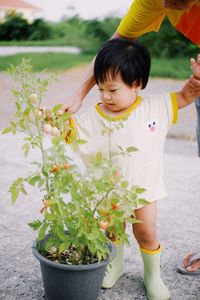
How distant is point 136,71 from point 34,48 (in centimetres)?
987

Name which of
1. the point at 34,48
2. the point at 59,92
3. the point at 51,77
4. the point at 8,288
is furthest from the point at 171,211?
the point at 34,48

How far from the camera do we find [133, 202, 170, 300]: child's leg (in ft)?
6.96

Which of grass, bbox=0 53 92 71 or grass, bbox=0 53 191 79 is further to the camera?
grass, bbox=0 53 92 71

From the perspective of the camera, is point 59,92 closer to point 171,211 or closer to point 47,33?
point 47,33

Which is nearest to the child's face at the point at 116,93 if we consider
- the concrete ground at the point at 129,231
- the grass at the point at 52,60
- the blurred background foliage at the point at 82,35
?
the concrete ground at the point at 129,231

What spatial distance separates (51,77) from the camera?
1.85 meters

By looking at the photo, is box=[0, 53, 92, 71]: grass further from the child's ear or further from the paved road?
the child's ear

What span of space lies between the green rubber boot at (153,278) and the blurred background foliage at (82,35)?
28.8 feet

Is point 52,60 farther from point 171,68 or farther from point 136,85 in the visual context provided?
point 136,85

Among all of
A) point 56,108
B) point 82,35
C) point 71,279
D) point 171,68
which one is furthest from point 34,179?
point 82,35

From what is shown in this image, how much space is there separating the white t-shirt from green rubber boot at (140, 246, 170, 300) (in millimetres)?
285

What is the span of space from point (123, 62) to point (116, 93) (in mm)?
124

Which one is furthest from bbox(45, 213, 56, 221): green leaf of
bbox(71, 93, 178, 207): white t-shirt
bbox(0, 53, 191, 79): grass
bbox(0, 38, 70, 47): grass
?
bbox(0, 38, 70, 47): grass

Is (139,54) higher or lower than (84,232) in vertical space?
higher
